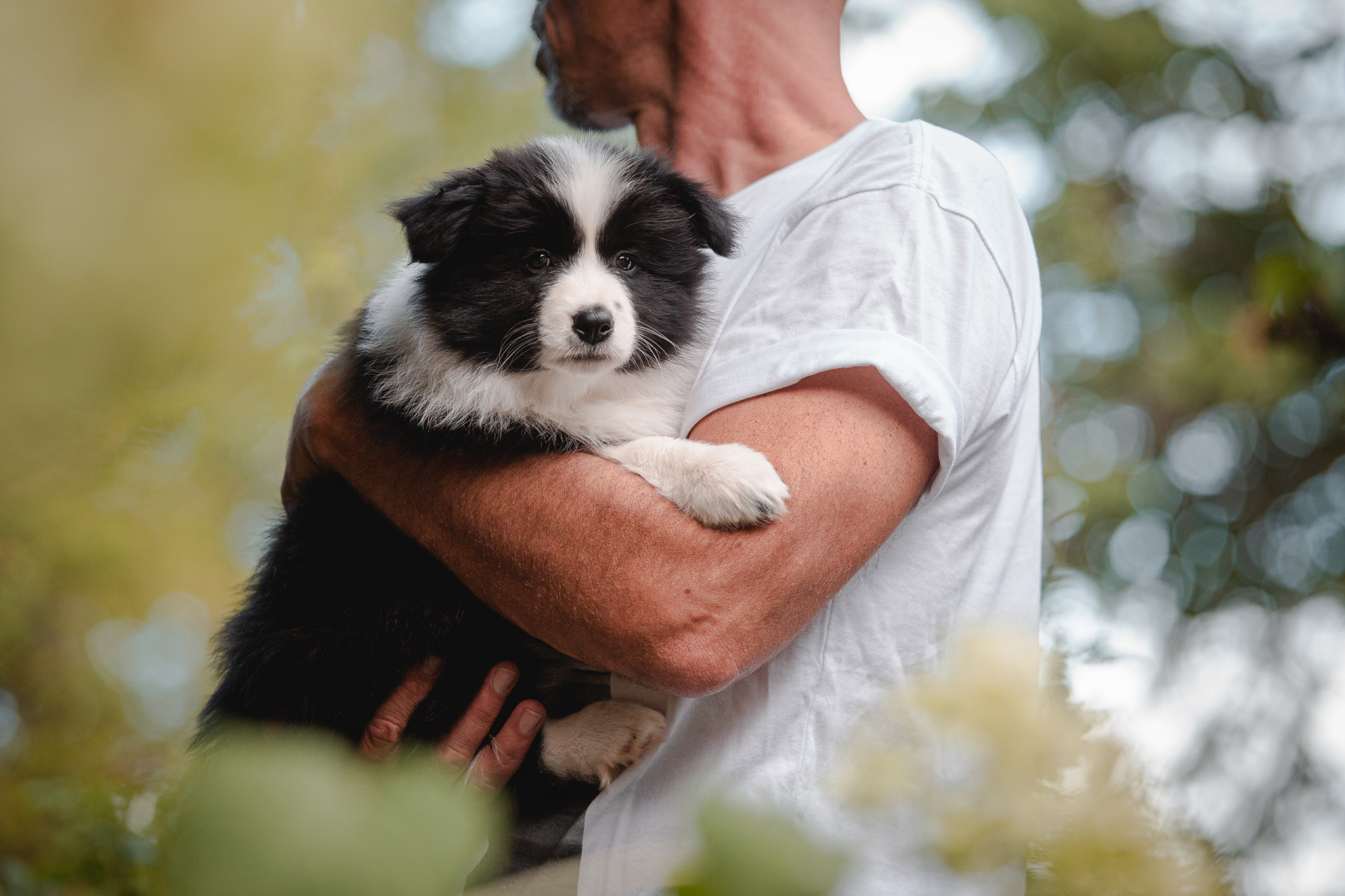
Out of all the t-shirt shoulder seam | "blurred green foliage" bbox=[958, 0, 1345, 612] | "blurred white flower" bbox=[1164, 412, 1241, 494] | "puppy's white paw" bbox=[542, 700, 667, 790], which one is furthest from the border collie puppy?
"blurred white flower" bbox=[1164, 412, 1241, 494]

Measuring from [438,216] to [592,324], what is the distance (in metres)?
0.35

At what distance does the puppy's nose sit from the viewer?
1809mm

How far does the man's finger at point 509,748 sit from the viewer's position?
5.35ft

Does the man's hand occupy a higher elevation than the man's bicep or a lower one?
lower

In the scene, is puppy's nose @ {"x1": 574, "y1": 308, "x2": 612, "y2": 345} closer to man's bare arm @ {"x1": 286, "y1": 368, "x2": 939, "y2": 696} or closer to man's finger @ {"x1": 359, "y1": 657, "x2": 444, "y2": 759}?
man's bare arm @ {"x1": 286, "y1": 368, "x2": 939, "y2": 696}

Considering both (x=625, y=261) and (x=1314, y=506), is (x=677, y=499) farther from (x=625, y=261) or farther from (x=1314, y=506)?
(x=1314, y=506)

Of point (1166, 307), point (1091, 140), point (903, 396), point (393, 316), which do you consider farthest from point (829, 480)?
point (1091, 140)

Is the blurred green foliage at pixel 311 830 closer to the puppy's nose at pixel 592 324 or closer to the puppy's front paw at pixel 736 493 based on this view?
the puppy's front paw at pixel 736 493

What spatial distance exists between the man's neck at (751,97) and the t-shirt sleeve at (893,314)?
50 cm

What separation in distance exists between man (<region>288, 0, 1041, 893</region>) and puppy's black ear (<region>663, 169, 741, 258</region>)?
9 centimetres

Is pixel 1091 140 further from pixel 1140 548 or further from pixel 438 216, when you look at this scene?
pixel 438 216

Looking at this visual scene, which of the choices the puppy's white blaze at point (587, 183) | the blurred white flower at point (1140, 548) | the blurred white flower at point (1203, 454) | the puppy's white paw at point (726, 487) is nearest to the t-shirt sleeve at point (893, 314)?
the puppy's white paw at point (726, 487)

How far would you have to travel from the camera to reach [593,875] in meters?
1.24

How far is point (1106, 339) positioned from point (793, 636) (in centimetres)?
373
